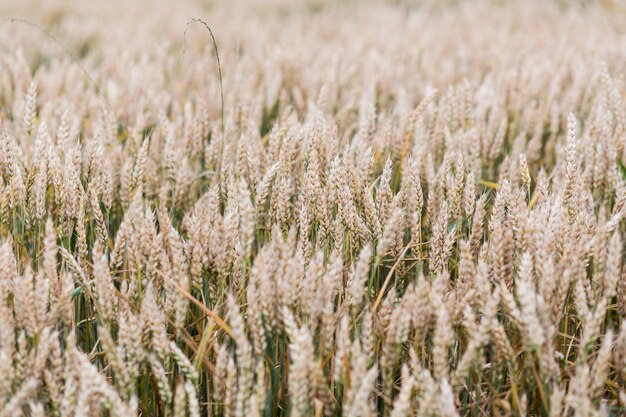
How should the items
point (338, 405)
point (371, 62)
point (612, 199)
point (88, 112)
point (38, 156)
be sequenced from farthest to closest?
point (371, 62), point (88, 112), point (612, 199), point (38, 156), point (338, 405)

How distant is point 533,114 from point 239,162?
4.29 feet

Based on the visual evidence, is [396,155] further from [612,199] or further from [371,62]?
[371,62]

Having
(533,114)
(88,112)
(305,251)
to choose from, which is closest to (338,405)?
(305,251)

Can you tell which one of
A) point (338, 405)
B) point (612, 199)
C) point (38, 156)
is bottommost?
point (338, 405)

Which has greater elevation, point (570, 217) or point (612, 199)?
point (570, 217)

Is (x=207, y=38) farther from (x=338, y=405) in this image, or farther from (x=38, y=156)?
(x=338, y=405)

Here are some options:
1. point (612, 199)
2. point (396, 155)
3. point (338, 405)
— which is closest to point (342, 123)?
point (396, 155)

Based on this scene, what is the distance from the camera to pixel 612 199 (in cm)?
209

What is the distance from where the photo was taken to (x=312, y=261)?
1243mm

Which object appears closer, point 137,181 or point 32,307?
point 32,307

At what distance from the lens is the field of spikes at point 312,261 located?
3.71 feet

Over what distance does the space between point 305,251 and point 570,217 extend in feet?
2.10

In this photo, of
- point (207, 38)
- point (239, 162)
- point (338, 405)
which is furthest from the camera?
point (207, 38)

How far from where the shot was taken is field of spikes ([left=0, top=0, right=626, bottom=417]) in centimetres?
113
